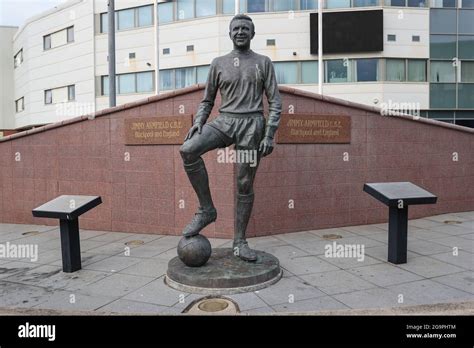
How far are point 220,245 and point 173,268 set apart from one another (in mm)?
1770

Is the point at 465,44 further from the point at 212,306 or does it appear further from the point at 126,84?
the point at 212,306

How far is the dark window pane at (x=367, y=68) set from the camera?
21.0m

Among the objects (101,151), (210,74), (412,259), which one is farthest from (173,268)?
(101,151)

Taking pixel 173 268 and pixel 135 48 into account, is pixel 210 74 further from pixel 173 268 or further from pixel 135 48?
pixel 135 48

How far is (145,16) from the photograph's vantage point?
77.6ft

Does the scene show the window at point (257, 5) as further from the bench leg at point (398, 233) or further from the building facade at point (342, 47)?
the bench leg at point (398, 233)

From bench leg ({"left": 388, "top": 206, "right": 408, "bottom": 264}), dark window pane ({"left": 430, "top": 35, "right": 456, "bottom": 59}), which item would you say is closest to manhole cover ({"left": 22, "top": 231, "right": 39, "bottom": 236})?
bench leg ({"left": 388, "top": 206, "right": 408, "bottom": 264})

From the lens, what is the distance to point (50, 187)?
27.9ft

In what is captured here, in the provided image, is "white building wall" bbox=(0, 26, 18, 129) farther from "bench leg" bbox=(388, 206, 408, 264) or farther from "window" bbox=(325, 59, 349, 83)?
"bench leg" bbox=(388, 206, 408, 264)

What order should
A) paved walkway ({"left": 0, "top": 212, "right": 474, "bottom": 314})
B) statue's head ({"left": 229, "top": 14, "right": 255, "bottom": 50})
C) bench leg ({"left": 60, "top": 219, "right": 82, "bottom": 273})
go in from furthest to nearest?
1. bench leg ({"left": 60, "top": 219, "right": 82, "bottom": 273})
2. statue's head ({"left": 229, "top": 14, "right": 255, "bottom": 50})
3. paved walkway ({"left": 0, "top": 212, "right": 474, "bottom": 314})

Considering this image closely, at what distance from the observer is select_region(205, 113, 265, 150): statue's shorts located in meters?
4.69

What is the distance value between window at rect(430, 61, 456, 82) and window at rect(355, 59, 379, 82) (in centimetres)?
346

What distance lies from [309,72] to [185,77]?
7.13m

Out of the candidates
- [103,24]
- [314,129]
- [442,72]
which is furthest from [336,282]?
[103,24]
